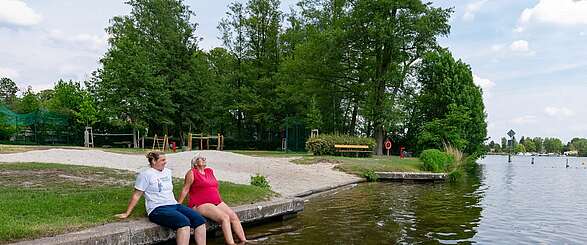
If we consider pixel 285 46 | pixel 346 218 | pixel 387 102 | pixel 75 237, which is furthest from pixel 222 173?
pixel 285 46

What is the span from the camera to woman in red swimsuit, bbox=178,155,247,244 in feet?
25.1

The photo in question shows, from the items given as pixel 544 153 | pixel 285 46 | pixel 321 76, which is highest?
pixel 285 46

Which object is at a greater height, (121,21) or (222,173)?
(121,21)

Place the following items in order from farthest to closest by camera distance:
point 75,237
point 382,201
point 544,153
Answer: point 544,153 < point 382,201 < point 75,237

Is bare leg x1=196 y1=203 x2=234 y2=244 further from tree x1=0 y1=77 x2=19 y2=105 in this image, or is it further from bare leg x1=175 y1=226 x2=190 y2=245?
tree x1=0 y1=77 x2=19 y2=105

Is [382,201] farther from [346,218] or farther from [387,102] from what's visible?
[387,102]

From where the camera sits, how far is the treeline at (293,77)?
33.1m

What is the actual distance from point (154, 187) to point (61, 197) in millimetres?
2298

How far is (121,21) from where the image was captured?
142 ft

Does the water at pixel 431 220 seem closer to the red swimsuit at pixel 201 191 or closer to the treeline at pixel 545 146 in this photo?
the red swimsuit at pixel 201 191

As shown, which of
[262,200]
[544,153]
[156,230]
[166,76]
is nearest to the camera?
[156,230]

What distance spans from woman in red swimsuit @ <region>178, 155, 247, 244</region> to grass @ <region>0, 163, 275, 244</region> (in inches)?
32.5

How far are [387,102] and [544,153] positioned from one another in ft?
426

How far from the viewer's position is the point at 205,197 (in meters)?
7.82
